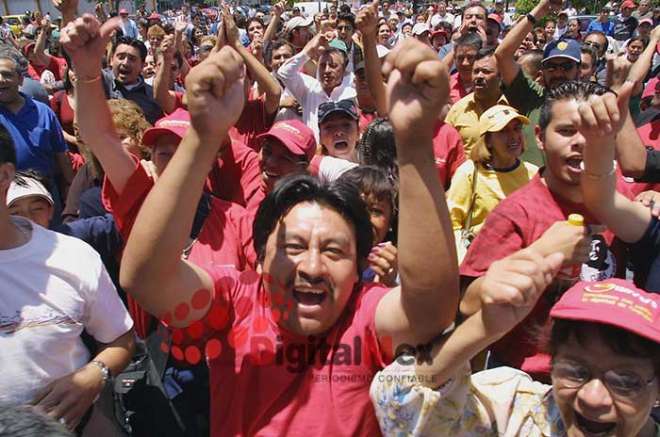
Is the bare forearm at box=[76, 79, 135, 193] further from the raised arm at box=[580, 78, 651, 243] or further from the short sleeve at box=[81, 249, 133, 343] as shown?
the raised arm at box=[580, 78, 651, 243]

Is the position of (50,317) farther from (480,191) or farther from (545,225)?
(480,191)

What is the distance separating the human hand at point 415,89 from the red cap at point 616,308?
0.51 meters

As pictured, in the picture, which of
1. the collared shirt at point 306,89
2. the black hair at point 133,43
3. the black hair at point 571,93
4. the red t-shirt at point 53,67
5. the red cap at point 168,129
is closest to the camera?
the black hair at point 571,93

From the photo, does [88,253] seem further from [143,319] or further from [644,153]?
[644,153]

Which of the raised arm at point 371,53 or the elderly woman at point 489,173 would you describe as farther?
the raised arm at point 371,53

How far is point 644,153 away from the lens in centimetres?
210

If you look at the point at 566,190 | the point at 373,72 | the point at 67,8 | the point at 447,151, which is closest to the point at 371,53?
the point at 373,72

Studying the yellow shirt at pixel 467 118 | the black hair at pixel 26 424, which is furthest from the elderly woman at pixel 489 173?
the black hair at pixel 26 424

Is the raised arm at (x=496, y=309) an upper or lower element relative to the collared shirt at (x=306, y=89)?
lower

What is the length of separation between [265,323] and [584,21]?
15.0m

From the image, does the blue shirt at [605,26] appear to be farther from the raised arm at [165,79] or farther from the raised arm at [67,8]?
the raised arm at [67,8]

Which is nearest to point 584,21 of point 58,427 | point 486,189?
point 486,189

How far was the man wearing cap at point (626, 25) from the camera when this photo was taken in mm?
10792

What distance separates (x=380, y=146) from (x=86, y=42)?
1.59 metres
